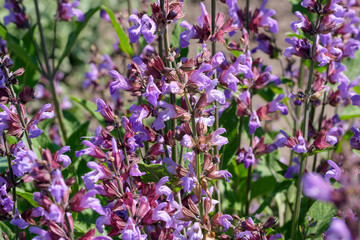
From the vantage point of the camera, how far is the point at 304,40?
5.95 feet

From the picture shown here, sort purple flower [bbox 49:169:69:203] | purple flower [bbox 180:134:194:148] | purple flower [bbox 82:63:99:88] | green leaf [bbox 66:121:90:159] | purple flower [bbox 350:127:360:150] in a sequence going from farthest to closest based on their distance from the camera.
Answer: purple flower [bbox 82:63:99:88] < green leaf [bbox 66:121:90:159] < purple flower [bbox 350:127:360:150] < purple flower [bbox 180:134:194:148] < purple flower [bbox 49:169:69:203]

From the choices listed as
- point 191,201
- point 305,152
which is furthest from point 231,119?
point 191,201

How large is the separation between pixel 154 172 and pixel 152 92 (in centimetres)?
30

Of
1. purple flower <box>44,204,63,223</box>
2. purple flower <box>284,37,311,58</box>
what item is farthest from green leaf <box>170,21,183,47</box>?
purple flower <box>44,204,63,223</box>

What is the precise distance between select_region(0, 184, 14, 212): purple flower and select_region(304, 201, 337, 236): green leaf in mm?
1328

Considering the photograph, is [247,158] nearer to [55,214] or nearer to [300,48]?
[300,48]

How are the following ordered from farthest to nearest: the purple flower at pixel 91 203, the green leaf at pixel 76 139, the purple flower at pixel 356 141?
the green leaf at pixel 76 139, the purple flower at pixel 356 141, the purple flower at pixel 91 203

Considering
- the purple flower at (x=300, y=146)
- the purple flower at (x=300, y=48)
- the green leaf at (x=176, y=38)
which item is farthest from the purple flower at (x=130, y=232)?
the green leaf at (x=176, y=38)

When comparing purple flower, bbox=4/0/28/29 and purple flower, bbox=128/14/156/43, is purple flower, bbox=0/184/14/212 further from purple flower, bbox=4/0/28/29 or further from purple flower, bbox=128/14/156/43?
purple flower, bbox=4/0/28/29

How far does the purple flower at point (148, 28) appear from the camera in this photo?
4.97 ft

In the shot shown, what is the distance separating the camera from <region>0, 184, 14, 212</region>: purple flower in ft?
5.08

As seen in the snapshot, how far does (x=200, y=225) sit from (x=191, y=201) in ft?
0.30

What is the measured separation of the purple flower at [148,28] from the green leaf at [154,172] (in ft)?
1.42

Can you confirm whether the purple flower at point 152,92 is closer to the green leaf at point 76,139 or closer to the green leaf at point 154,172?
the green leaf at point 154,172
